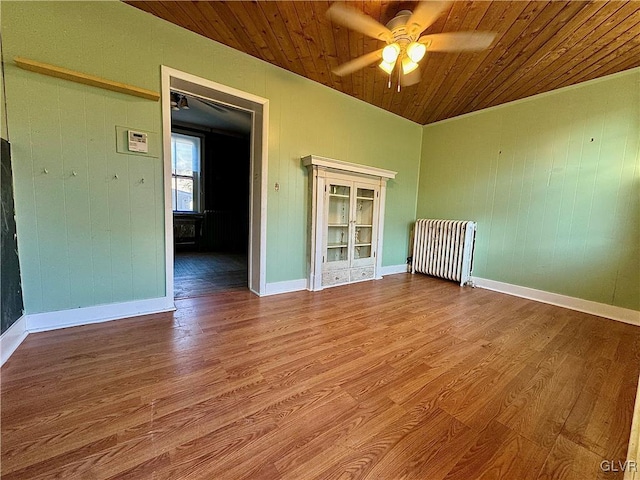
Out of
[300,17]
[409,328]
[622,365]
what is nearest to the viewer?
[622,365]

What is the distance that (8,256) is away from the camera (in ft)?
5.69

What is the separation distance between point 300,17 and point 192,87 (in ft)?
4.08

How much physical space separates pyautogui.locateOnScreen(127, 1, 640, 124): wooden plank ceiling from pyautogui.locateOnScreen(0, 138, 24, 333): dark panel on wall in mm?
1667

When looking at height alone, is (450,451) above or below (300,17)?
below

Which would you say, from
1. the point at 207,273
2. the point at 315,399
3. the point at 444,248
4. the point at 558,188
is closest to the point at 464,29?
the point at 558,188

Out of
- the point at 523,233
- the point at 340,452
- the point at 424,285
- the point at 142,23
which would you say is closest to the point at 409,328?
the point at 340,452

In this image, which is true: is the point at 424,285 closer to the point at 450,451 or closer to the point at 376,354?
the point at 376,354

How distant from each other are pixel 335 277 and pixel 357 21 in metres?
2.78

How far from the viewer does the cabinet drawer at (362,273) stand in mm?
3754

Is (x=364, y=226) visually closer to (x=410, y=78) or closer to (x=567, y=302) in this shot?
(x=410, y=78)

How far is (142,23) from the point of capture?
2148mm

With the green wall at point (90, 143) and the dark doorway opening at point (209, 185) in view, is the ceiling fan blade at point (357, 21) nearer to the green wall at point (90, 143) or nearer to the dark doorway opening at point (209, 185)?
the green wall at point (90, 143)

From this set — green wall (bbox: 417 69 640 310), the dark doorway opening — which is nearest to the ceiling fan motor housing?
green wall (bbox: 417 69 640 310)

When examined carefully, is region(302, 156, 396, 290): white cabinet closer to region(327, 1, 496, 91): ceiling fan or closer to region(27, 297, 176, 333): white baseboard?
region(327, 1, 496, 91): ceiling fan
